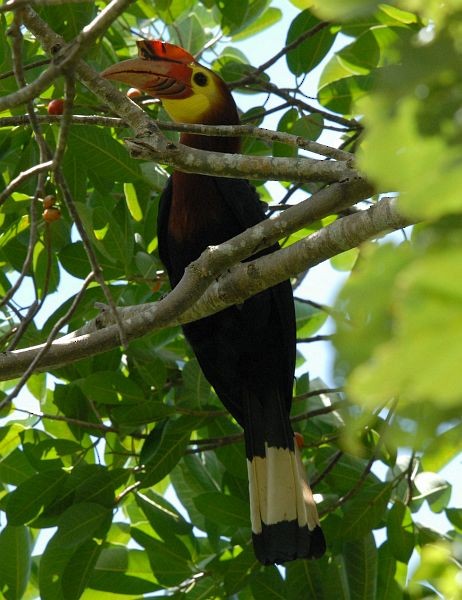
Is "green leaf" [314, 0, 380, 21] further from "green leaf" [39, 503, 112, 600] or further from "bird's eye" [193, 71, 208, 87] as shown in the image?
"bird's eye" [193, 71, 208, 87]

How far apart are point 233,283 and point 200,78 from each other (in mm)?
1705

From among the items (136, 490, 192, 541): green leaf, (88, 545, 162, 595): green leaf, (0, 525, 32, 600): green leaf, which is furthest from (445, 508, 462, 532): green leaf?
(0, 525, 32, 600): green leaf

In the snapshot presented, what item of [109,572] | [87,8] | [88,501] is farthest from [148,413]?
[87,8]

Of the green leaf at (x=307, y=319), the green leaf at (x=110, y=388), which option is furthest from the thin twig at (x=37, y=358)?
the green leaf at (x=307, y=319)

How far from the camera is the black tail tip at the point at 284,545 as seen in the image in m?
3.22

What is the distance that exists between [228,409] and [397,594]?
0.95 meters

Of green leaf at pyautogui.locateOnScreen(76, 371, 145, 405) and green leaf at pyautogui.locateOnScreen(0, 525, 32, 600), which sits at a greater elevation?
green leaf at pyautogui.locateOnScreen(76, 371, 145, 405)

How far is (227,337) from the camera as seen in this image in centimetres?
377

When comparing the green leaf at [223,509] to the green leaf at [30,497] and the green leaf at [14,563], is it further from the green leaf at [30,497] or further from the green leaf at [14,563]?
the green leaf at [14,563]

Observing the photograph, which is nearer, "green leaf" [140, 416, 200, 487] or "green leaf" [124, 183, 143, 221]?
"green leaf" [140, 416, 200, 487]

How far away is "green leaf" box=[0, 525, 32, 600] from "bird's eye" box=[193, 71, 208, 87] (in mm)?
2032

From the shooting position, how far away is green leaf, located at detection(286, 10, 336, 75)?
377 centimetres

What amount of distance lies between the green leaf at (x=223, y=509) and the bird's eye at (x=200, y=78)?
1.81 m

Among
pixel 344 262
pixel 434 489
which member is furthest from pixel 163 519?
pixel 344 262
